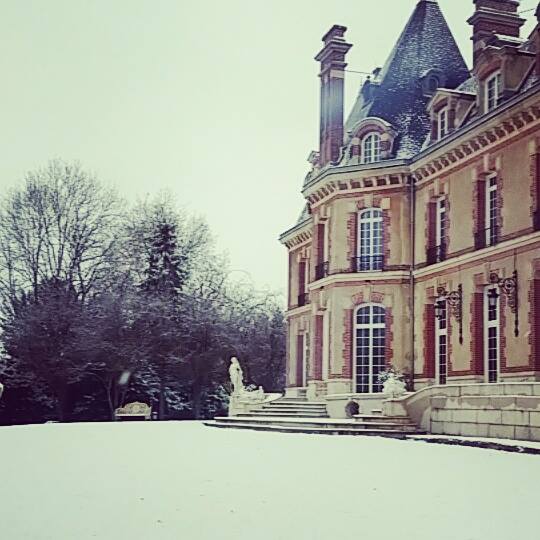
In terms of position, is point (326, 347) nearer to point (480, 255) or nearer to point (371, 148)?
point (371, 148)

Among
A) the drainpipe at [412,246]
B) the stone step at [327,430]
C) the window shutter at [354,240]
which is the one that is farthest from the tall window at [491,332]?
the window shutter at [354,240]

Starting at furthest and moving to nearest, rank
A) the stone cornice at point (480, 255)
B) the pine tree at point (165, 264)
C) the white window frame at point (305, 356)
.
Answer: the pine tree at point (165, 264), the white window frame at point (305, 356), the stone cornice at point (480, 255)

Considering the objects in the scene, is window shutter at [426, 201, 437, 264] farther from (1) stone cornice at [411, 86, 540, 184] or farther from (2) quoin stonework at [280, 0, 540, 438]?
(1) stone cornice at [411, 86, 540, 184]

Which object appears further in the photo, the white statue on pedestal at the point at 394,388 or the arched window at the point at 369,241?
the arched window at the point at 369,241

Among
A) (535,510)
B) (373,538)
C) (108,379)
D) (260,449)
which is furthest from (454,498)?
(108,379)

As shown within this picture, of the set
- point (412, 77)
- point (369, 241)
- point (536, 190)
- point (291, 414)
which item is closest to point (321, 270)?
point (369, 241)

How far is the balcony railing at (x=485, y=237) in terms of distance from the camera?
23.4 metres

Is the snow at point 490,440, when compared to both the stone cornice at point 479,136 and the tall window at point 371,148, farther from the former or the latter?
the tall window at point 371,148

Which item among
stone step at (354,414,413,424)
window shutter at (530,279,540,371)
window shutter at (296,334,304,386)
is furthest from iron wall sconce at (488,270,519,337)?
window shutter at (296,334,304,386)

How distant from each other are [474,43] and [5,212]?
2186cm

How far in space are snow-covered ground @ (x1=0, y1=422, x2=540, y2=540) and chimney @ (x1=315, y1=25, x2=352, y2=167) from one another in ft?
51.0

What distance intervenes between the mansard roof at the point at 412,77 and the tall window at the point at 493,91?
441 centimetres

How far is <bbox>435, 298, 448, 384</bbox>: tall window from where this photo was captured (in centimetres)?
2616

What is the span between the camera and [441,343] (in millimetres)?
26406
